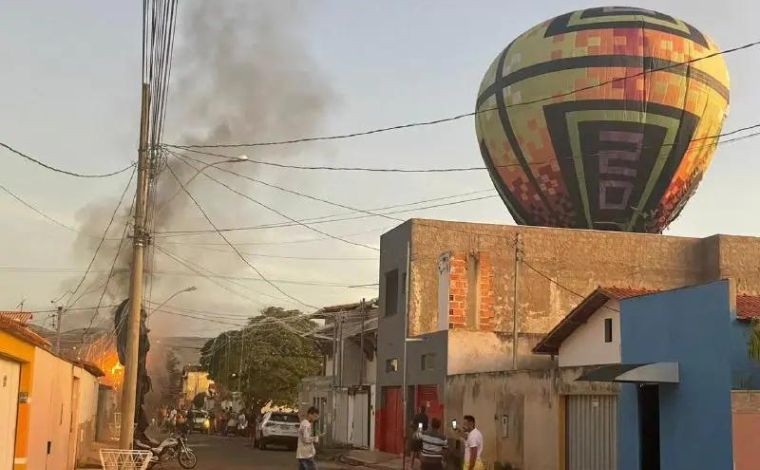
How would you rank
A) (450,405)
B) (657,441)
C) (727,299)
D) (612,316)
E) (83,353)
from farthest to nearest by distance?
(83,353) → (450,405) → (612,316) → (657,441) → (727,299)

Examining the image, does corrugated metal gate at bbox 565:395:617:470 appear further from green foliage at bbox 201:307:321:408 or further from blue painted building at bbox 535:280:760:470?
green foliage at bbox 201:307:321:408

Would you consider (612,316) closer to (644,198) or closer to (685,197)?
(644,198)

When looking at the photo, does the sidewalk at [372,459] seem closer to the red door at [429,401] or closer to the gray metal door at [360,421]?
the red door at [429,401]

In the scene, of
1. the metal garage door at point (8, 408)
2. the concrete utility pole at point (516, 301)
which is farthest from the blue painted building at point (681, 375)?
the concrete utility pole at point (516, 301)

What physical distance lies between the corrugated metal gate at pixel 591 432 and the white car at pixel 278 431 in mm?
17165

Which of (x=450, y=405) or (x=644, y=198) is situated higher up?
(x=644, y=198)

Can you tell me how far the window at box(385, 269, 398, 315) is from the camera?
34062mm

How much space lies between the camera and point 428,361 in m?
30.4

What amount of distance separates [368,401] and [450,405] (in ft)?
31.8

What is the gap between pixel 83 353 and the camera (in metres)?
45.4

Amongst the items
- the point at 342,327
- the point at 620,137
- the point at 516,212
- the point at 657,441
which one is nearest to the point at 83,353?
the point at 342,327

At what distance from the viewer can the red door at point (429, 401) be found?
28.9m

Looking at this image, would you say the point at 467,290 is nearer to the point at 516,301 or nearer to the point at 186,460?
the point at 516,301

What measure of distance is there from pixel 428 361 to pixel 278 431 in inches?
303
